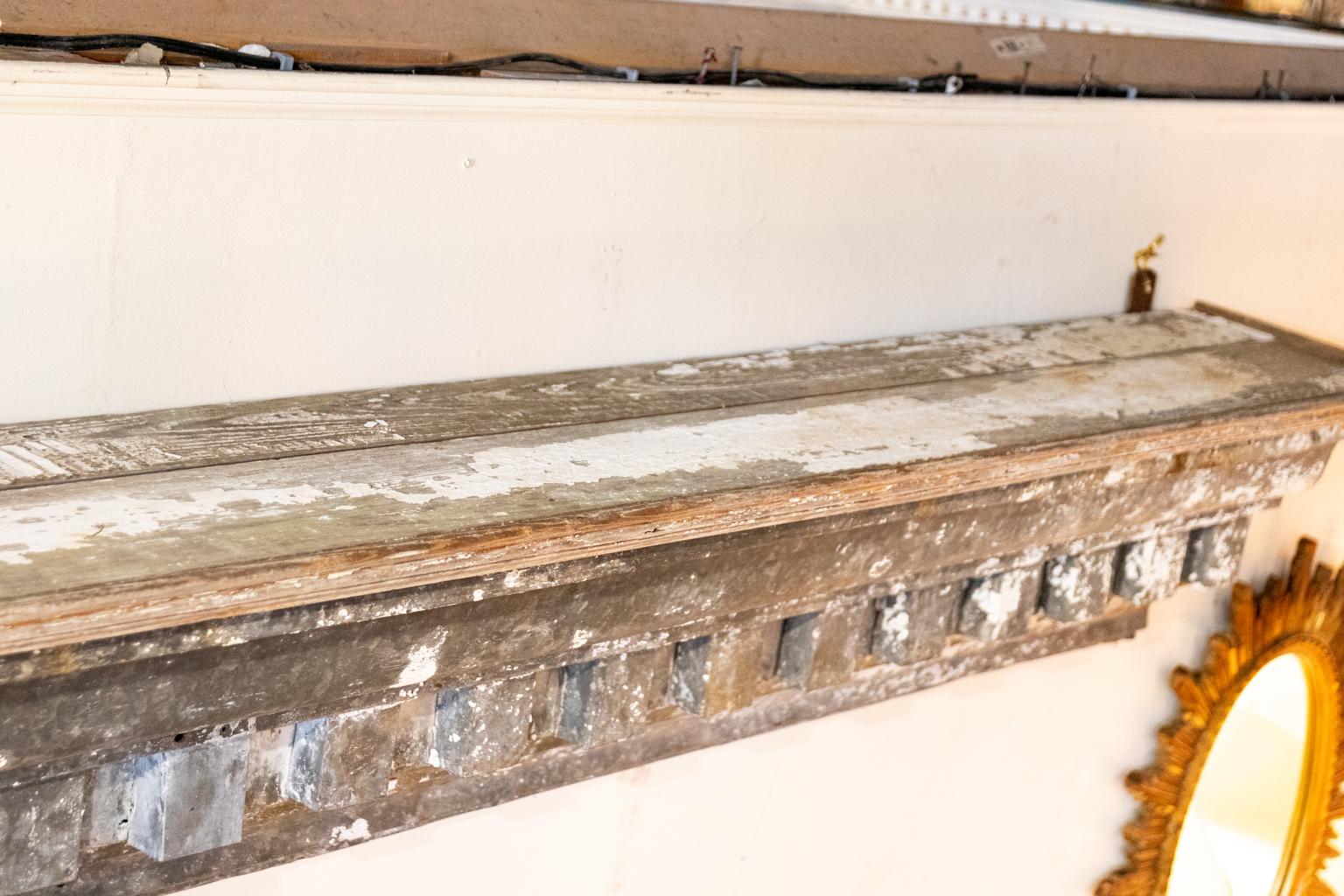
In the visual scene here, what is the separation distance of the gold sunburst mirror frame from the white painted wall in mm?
46

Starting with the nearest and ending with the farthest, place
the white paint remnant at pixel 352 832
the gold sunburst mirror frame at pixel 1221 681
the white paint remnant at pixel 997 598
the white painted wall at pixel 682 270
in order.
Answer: the white painted wall at pixel 682 270
the white paint remnant at pixel 352 832
the white paint remnant at pixel 997 598
the gold sunburst mirror frame at pixel 1221 681

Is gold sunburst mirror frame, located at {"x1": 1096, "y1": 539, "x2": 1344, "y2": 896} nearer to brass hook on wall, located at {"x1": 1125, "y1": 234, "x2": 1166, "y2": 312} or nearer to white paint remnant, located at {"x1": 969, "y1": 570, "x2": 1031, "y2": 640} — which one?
brass hook on wall, located at {"x1": 1125, "y1": 234, "x2": 1166, "y2": 312}

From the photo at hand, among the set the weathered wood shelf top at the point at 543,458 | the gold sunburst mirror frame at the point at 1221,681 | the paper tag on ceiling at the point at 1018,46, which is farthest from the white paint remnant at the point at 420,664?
the gold sunburst mirror frame at the point at 1221,681

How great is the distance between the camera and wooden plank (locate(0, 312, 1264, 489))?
1345 mm

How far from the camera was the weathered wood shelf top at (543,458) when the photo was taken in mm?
1112

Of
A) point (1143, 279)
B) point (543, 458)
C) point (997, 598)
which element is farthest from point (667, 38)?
point (1143, 279)

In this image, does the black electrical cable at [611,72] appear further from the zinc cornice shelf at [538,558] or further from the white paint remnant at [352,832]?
the white paint remnant at [352,832]

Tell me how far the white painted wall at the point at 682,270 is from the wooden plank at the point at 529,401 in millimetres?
53

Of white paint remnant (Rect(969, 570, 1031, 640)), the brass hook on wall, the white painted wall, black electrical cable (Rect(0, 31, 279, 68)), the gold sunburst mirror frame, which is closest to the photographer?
black electrical cable (Rect(0, 31, 279, 68))

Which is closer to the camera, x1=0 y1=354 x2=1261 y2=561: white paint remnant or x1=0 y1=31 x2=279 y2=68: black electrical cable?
x1=0 y1=354 x2=1261 y2=561: white paint remnant

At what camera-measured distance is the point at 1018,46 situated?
2184mm

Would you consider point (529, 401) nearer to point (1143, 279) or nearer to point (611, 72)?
point (611, 72)

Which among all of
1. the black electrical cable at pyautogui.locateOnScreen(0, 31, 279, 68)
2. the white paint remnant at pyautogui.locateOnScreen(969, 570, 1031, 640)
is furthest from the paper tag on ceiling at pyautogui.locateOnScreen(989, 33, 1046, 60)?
the black electrical cable at pyautogui.locateOnScreen(0, 31, 279, 68)

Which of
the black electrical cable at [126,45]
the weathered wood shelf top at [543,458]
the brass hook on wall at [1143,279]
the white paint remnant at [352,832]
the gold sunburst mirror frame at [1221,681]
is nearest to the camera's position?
the weathered wood shelf top at [543,458]
